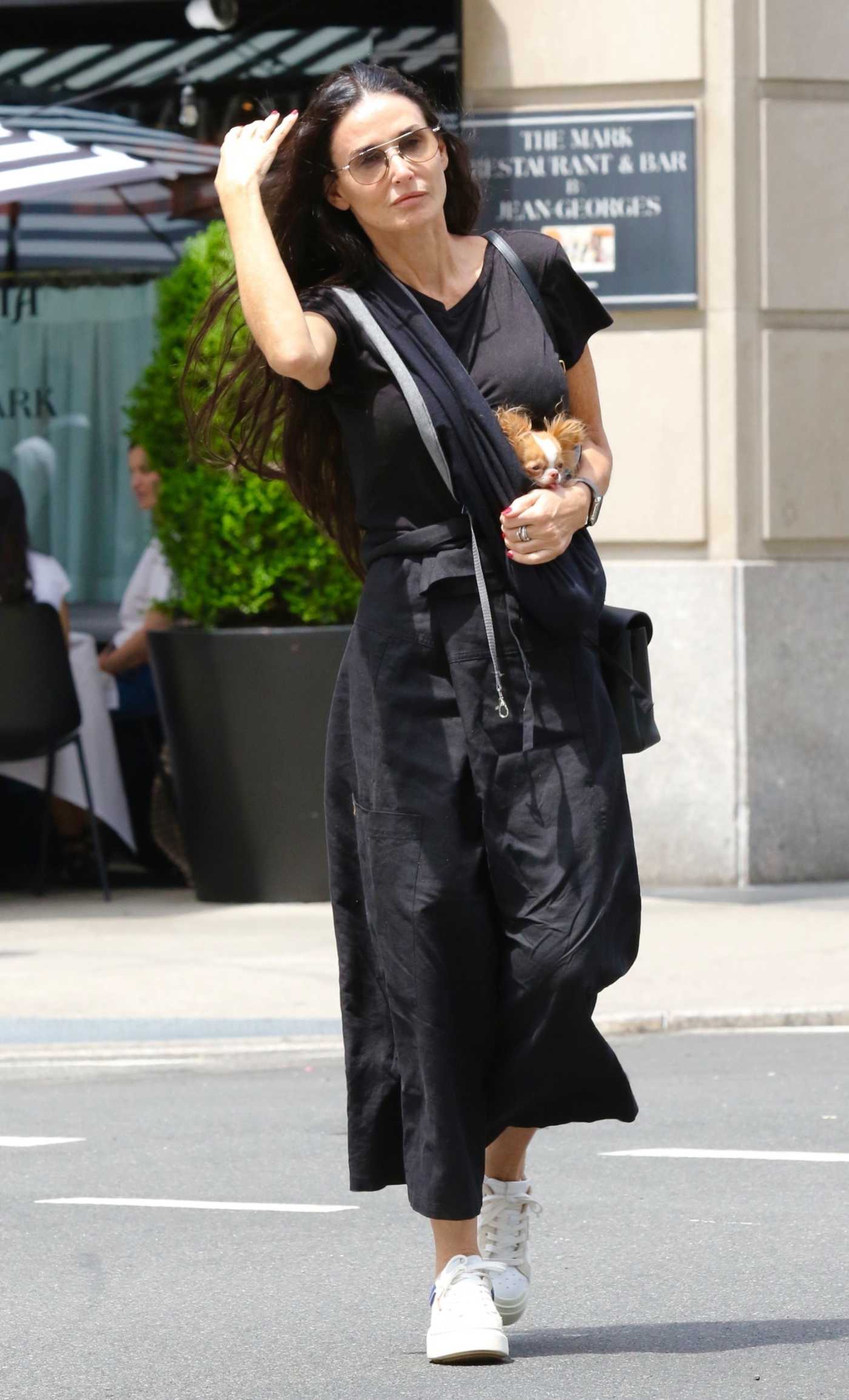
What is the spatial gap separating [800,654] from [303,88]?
12.1 ft

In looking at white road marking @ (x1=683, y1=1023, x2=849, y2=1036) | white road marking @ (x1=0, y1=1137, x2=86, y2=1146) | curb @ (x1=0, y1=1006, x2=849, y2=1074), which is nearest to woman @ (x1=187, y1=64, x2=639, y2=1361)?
white road marking @ (x1=0, y1=1137, x2=86, y2=1146)

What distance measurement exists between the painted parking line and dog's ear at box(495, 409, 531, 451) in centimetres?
246

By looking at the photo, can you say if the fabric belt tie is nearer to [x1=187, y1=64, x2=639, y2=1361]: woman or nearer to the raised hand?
[x1=187, y1=64, x2=639, y2=1361]: woman

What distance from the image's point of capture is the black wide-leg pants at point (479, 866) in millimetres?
3852

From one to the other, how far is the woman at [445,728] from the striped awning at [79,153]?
628 centimetres

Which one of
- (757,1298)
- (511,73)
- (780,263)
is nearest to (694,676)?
(780,263)

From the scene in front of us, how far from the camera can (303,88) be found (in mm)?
11797

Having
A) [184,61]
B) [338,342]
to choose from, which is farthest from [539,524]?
[184,61]

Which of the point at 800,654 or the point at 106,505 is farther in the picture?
the point at 106,505

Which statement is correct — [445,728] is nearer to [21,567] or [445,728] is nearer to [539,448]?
[539,448]

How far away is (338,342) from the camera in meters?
3.87

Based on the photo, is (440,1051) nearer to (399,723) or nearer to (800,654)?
(399,723)

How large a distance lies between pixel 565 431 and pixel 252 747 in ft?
20.2

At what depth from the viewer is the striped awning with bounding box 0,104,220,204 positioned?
1012 centimetres
